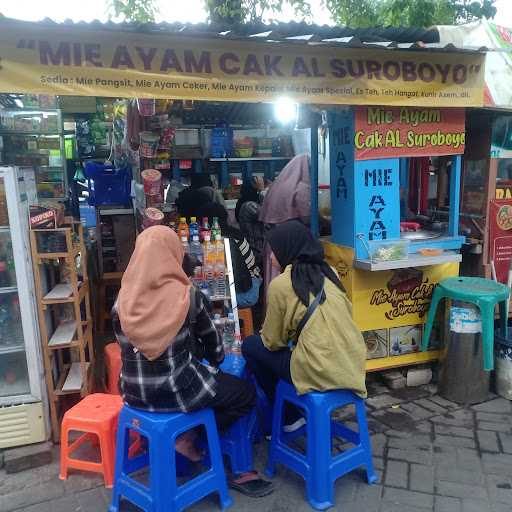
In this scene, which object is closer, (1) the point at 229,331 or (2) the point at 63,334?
(2) the point at 63,334

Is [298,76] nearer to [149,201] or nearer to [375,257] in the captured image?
[375,257]

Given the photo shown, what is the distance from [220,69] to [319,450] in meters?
2.25

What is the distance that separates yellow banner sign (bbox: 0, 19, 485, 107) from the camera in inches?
106

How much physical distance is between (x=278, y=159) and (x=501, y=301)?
496cm

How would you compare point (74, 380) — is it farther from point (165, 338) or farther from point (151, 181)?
point (151, 181)

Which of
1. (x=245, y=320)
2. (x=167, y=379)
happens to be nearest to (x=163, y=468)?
(x=167, y=379)

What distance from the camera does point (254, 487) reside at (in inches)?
111

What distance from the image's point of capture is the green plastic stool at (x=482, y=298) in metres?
3.56

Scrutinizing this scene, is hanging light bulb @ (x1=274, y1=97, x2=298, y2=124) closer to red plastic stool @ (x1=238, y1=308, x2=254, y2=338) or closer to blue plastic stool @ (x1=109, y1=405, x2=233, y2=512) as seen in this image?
red plastic stool @ (x1=238, y1=308, x2=254, y2=338)

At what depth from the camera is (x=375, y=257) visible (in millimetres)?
3664

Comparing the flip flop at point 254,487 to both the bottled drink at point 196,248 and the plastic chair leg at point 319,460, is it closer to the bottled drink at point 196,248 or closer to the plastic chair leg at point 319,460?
the plastic chair leg at point 319,460

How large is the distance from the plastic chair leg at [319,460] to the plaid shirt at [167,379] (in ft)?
1.85

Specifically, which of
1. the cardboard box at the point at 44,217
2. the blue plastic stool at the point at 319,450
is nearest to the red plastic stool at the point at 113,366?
the cardboard box at the point at 44,217

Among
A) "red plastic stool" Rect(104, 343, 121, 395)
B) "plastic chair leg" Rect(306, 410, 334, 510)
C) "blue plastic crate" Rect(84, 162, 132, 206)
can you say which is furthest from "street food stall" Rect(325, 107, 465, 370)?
"blue plastic crate" Rect(84, 162, 132, 206)
